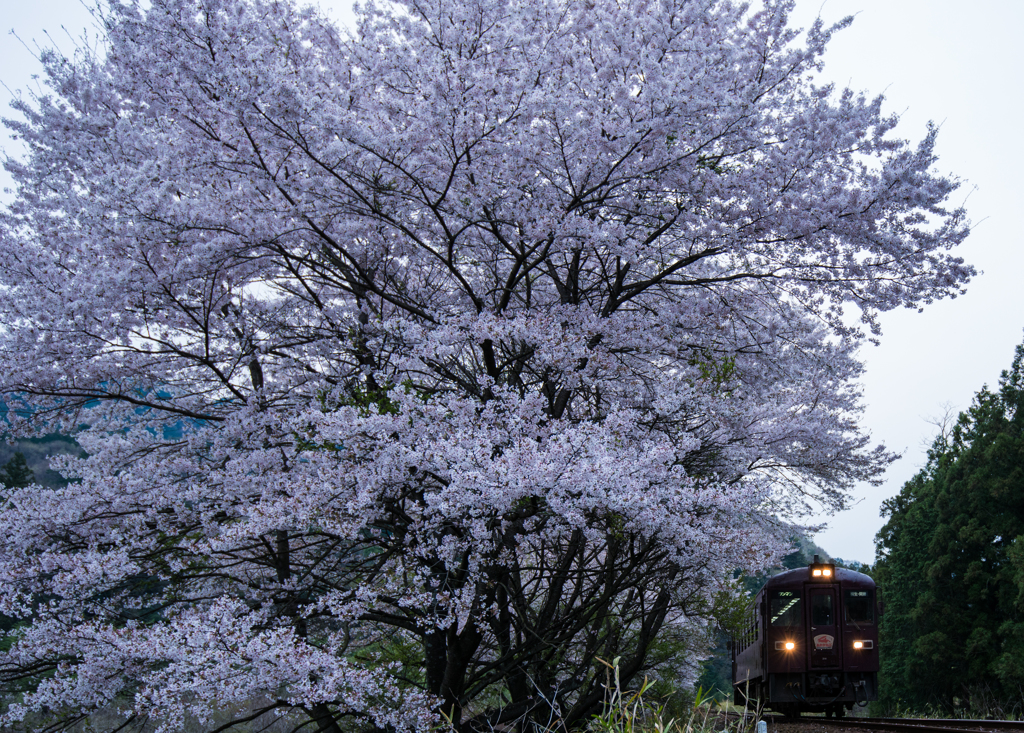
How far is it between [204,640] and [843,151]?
714 centimetres

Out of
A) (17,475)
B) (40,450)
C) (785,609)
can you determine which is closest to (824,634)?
(785,609)

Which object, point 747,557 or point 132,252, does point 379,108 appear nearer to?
point 132,252

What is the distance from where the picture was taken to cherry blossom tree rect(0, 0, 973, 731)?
6535mm

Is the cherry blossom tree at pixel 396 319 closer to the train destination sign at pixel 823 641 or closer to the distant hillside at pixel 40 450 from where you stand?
the train destination sign at pixel 823 641

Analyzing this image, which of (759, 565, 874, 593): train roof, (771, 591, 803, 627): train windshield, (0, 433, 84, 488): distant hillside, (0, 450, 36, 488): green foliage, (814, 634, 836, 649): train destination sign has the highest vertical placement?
(0, 433, 84, 488): distant hillside

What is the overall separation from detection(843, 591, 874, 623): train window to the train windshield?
29.2 inches

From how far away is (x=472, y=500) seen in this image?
5.70 meters

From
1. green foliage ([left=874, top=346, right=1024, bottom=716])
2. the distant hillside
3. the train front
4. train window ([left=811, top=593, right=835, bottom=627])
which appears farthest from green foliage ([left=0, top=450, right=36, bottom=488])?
green foliage ([left=874, top=346, right=1024, bottom=716])

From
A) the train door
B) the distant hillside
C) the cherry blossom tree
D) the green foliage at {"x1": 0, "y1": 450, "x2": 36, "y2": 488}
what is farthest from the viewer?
the distant hillside

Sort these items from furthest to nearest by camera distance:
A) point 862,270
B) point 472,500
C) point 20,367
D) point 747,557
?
point 862,270, point 20,367, point 747,557, point 472,500

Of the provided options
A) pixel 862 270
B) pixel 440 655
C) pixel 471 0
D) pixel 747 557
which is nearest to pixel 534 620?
pixel 440 655

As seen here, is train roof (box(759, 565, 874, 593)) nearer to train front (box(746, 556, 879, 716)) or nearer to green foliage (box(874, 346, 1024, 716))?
train front (box(746, 556, 879, 716))

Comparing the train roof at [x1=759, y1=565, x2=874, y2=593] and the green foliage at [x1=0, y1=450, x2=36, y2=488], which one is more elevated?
the green foliage at [x1=0, y1=450, x2=36, y2=488]

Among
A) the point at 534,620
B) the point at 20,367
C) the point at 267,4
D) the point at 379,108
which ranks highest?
the point at 267,4
